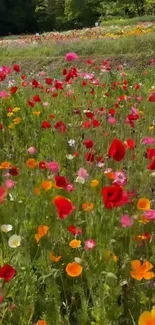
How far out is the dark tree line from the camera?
36.8 meters

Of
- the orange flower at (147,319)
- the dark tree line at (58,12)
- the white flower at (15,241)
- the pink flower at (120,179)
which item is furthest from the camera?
the dark tree line at (58,12)

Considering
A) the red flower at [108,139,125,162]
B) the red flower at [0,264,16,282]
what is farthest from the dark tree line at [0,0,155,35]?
the red flower at [0,264,16,282]

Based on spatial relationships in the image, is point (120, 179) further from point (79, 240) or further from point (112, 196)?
point (112, 196)

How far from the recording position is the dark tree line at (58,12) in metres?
36.8

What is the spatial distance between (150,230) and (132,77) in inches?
191

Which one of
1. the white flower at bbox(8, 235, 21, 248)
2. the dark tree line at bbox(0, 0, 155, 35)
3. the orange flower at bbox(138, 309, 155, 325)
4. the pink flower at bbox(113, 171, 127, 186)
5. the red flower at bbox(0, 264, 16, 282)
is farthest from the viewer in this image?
the dark tree line at bbox(0, 0, 155, 35)

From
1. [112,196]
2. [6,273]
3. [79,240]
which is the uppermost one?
[112,196]

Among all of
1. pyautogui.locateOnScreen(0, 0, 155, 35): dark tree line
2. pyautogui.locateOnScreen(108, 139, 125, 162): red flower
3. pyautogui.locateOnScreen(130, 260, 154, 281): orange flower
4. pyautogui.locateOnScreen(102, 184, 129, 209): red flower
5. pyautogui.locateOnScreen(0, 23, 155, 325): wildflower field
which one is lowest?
pyautogui.locateOnScreen(0, 0, 155, 35): dark tree line

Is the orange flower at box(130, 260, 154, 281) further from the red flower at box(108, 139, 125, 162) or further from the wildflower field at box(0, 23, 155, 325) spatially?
the red flower at box(108, 139, 125, 162)

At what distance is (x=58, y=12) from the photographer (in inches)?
1732

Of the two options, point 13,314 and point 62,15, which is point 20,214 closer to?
point 13,314

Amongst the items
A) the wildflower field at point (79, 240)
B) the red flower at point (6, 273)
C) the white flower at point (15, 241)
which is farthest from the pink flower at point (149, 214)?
the red flower at point (6, 273)

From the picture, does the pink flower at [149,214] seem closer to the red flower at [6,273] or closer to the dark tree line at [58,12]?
the red flower at [6,273]

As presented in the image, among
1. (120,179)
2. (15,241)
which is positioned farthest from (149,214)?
(15,241)
